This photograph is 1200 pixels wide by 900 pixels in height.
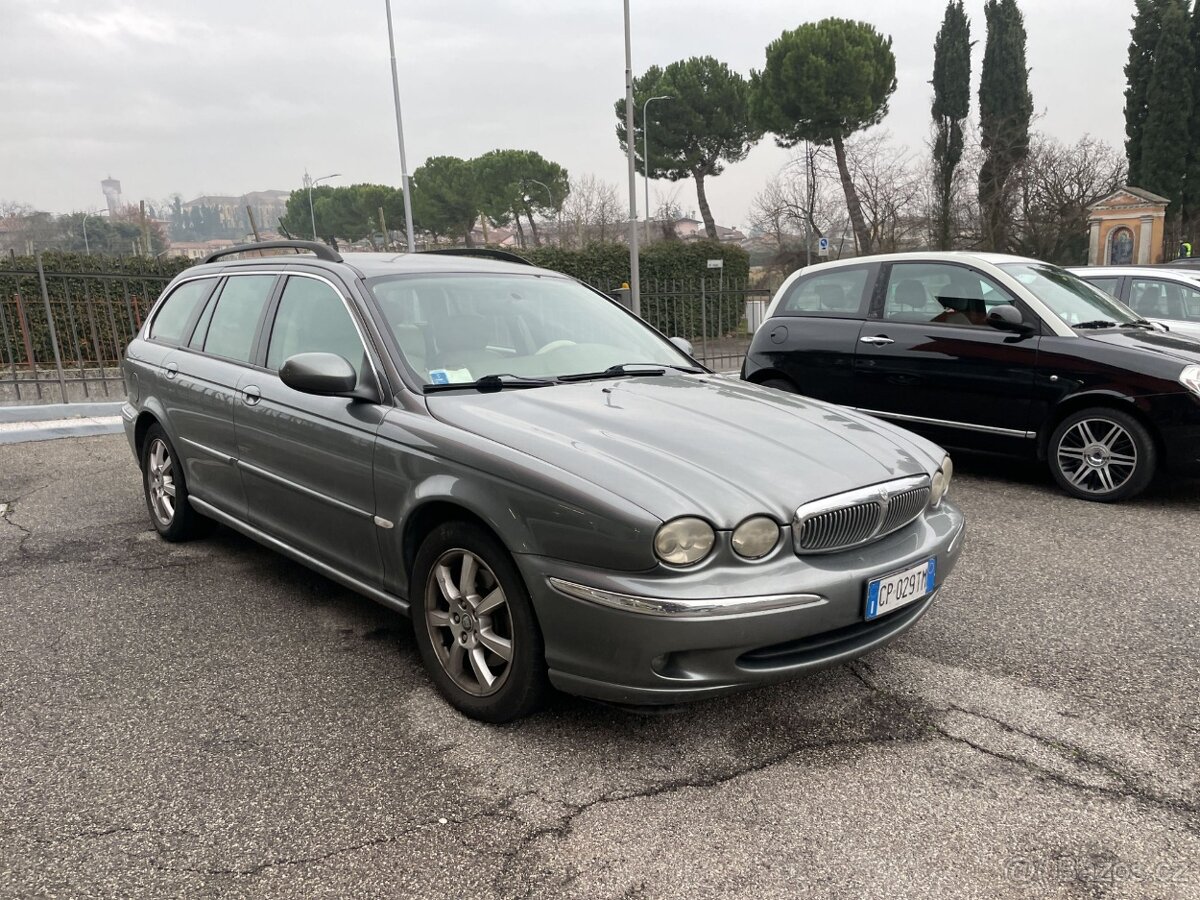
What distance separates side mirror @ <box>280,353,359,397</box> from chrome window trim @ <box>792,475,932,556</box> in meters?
1.72

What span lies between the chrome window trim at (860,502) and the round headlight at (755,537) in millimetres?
81

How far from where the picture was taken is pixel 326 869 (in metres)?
2.20

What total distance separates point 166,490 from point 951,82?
41.6 metres

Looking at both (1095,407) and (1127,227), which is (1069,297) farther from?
(1127,227)

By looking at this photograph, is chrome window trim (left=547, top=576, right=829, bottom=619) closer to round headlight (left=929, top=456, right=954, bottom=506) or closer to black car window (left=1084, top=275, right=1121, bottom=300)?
round headlight (left=929, top=456, right=954, bottom=506)

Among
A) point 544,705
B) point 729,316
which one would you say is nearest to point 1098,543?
point 544,705

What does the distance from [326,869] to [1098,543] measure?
4424mm

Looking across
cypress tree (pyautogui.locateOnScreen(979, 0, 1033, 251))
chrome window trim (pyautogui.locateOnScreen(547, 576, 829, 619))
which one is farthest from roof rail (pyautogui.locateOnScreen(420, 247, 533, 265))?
cypress tree (pyautogui.locateOnScreen(979, 0, 1033, 251))

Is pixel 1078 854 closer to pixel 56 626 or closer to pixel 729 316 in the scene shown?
pixel 56 626

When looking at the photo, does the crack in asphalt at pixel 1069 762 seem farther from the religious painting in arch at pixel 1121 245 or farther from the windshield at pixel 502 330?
the religious painting in arch at pixel 1121 245

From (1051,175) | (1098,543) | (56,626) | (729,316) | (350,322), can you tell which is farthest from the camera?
(1051,175)

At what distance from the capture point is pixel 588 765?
105 inches

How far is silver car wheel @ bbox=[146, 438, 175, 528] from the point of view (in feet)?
16.0

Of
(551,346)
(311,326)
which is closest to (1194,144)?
(551,346)
